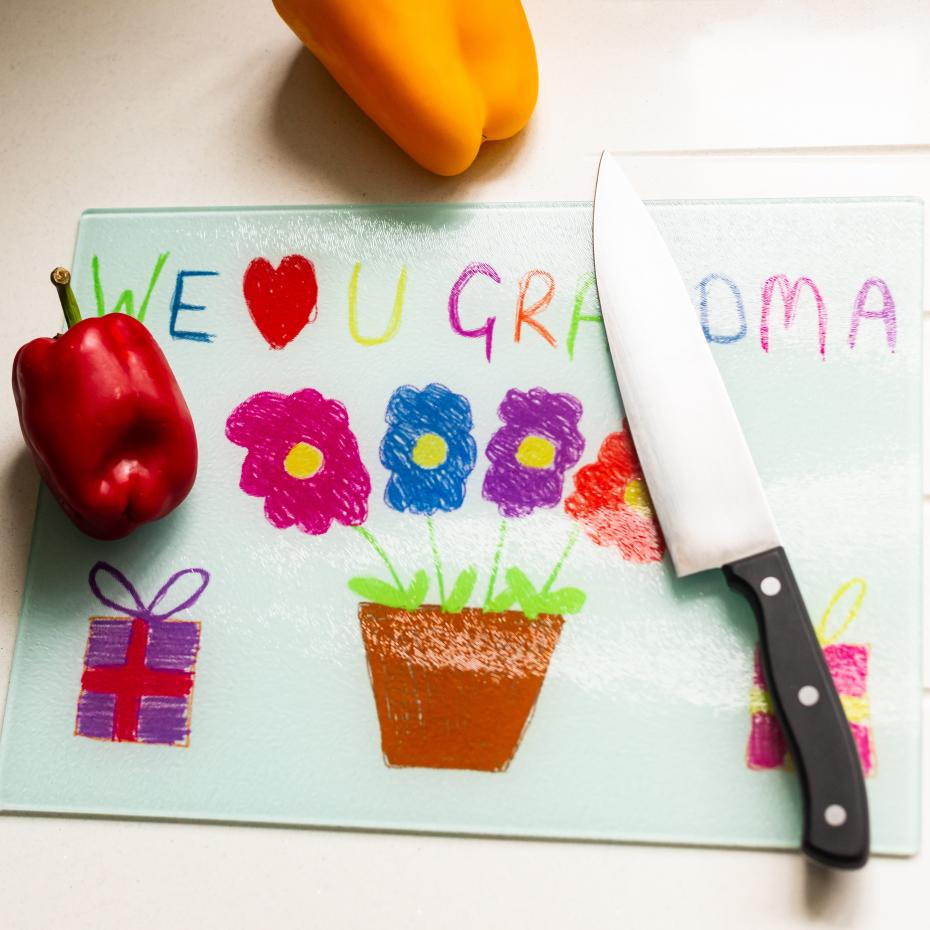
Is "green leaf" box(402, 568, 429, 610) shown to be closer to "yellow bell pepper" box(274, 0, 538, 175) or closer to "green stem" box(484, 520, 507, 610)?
"green stem" box(484, 520, 507, 610)

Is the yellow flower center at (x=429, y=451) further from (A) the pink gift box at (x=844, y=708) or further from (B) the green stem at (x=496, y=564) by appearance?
(A) the pink gift box at (x=844, y=708)

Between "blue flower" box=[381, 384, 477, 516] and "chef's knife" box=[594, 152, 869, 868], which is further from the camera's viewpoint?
"blue flower" box=[381, 384, 477, 516]

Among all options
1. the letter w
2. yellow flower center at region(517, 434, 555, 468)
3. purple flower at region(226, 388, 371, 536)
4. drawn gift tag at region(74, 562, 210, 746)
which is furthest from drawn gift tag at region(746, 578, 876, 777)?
the letter w

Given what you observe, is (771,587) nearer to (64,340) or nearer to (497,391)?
(497,391)

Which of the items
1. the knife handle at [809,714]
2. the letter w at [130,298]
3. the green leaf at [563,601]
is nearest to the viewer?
the knife handle at [809,714]

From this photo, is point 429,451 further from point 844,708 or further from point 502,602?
point 844,708

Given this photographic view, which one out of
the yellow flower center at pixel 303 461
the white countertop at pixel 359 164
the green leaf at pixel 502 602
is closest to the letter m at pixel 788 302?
the white countertop at pixel 359 164

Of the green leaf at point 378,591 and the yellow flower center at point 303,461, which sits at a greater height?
the yellow flower center at point 303,461
